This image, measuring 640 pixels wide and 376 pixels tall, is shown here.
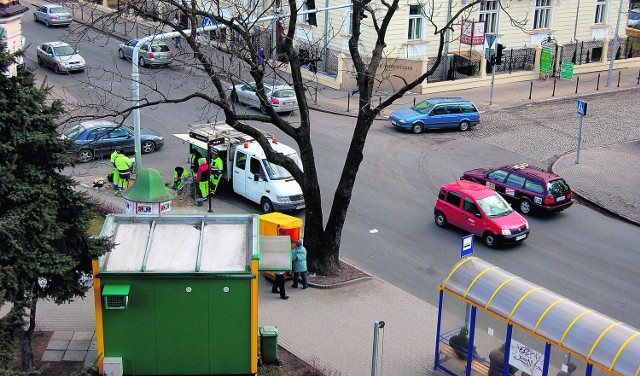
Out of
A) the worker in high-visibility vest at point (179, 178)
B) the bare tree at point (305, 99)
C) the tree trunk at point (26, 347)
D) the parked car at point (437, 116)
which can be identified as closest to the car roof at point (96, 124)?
the worker in high-visibility vest at point (179, 178)

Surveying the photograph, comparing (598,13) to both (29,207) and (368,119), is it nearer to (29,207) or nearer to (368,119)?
(368,119)

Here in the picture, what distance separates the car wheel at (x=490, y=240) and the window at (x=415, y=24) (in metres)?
19.7

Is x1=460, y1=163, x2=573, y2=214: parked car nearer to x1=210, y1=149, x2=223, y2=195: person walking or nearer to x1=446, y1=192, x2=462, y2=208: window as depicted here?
x1=446, y1=192, x2=462, y2=208: window

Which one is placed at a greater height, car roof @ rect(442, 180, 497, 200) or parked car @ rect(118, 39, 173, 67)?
parked car @ rect(118, 39, 173, 67)

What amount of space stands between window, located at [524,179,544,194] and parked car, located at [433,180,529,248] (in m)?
1.68

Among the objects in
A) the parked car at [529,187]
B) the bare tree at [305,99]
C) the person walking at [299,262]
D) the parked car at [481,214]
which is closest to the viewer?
the bare tree at [305,99]

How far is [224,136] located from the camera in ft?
85.0

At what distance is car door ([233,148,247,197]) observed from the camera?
990 inches

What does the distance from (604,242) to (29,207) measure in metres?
16.2

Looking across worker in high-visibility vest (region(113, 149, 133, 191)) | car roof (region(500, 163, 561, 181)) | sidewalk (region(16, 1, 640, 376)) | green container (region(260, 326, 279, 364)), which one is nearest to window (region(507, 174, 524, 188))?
car roof (region(500, 163, 561, 181))

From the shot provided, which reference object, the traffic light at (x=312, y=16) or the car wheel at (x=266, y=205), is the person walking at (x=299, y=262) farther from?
Answer: the traffic light at (x=312, y=16)

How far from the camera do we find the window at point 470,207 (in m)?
23.0

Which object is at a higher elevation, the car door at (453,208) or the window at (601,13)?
the window at (601,13)

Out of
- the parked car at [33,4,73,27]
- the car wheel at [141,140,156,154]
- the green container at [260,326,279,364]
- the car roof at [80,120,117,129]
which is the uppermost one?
the parked car at [33,4,73,27]
